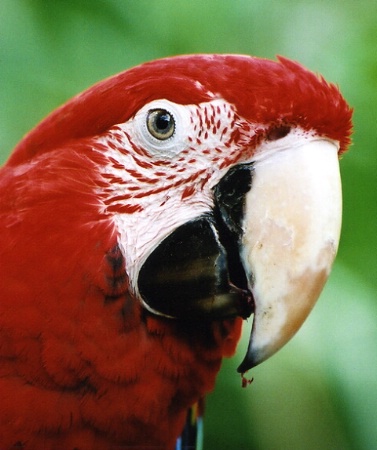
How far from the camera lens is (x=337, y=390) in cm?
116

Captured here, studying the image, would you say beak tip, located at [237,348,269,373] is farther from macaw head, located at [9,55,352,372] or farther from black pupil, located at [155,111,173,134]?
black pupil, located at [155,111,173,134]

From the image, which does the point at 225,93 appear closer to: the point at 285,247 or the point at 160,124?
the point at 160,124

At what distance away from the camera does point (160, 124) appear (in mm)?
758

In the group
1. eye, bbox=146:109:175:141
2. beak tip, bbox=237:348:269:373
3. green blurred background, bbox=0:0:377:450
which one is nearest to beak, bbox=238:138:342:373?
beak tip, bbox=237:348:269:373

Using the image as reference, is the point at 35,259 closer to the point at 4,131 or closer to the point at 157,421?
the point at 157,421

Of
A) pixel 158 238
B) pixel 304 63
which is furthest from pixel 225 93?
pixel 304 63

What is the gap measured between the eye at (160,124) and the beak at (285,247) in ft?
0.39

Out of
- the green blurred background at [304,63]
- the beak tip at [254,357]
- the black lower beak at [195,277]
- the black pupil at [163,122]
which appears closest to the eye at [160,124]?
the black pupil at [163,122]

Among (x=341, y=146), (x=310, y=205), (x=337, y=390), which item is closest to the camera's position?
(x=310, y=205)

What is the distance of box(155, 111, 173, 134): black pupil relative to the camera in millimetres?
754

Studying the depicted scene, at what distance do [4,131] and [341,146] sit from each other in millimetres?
684

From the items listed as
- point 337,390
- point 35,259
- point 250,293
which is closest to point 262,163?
point 250,293

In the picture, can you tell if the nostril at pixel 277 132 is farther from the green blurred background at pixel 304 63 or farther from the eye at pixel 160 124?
the green blurred background at pixel 304 63

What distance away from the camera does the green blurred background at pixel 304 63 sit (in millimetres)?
1171
